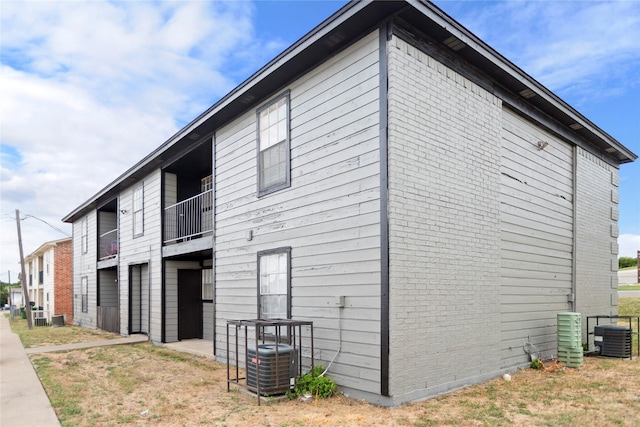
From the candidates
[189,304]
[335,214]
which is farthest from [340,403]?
[189,304]

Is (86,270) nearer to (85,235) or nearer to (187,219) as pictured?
(85,235)

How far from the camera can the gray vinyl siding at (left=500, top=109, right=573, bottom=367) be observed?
30.0 feet

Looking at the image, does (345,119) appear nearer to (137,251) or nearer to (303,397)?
(303,397)

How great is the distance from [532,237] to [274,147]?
5.66 m

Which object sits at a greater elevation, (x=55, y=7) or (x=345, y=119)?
(x=55, y=7)

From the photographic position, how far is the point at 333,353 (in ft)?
24.1

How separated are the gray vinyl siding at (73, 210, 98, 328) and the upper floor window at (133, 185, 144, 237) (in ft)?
19.4

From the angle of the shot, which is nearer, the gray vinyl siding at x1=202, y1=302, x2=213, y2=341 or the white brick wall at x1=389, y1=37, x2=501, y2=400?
the white brick wall at x1=389, y1=37, x2=501, y2=400

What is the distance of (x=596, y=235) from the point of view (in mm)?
12695

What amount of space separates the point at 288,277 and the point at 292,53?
3863 millimetres

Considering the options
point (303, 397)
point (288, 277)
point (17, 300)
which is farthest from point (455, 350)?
point (17, 300)

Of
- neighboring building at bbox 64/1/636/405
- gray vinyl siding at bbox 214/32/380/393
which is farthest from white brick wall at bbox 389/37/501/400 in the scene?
gray vinyl siding at bbox 214/32/380/393

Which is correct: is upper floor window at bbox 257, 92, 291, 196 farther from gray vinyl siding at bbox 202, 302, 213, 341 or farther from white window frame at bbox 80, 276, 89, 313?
white window frame at bbox 80, 276, 89, 313

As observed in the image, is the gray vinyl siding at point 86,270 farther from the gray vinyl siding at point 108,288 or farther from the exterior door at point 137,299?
the exterior door at point 137,299
